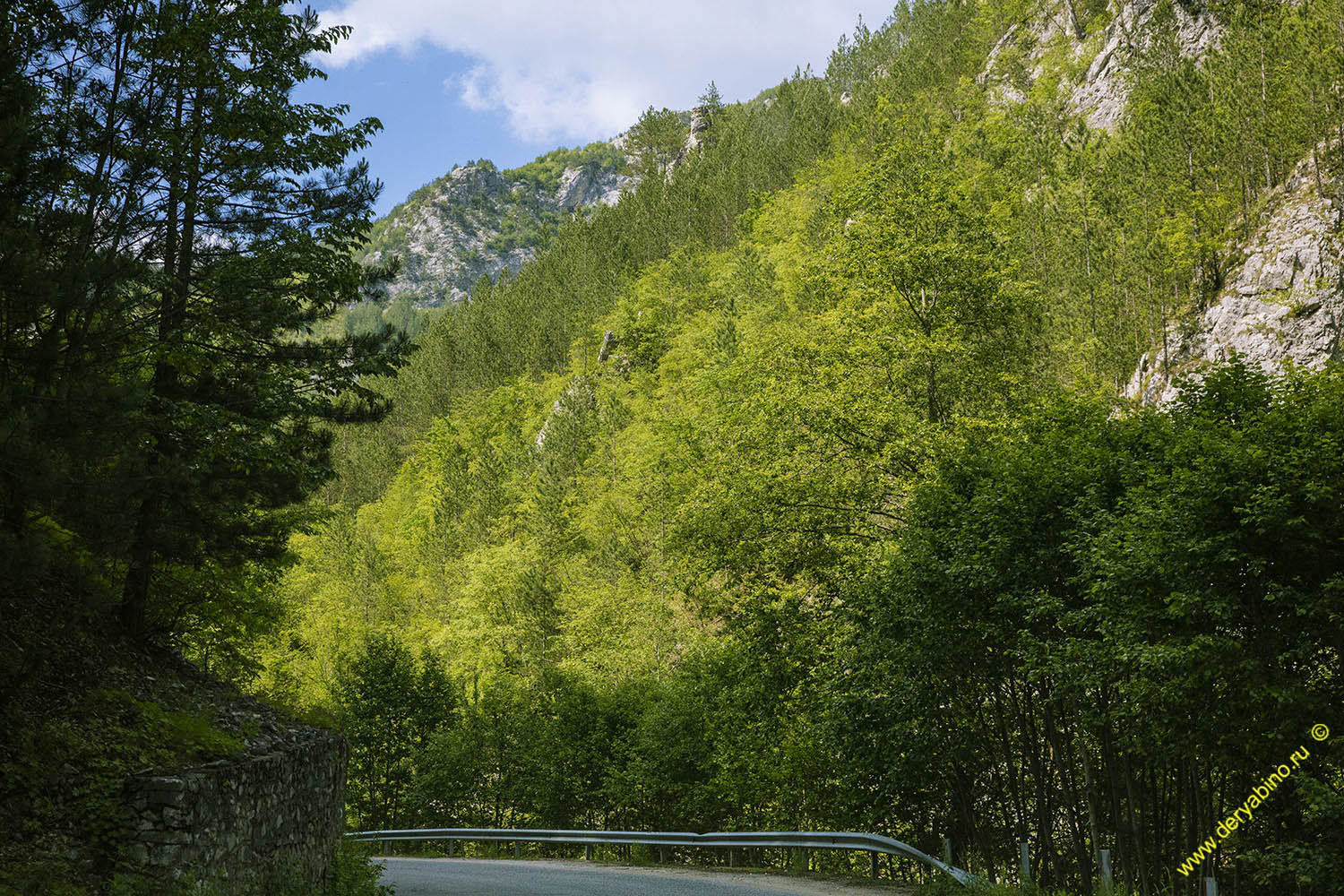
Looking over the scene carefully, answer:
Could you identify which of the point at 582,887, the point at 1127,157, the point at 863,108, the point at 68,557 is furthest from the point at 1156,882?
the point at 863,108

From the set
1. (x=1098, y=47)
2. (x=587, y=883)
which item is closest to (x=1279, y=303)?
(x=587, y=883)

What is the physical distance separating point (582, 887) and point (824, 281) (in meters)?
14.3

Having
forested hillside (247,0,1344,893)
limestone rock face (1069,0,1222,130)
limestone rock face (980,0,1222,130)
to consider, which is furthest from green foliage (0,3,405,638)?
limestone rock face (1069,0,1222,130)

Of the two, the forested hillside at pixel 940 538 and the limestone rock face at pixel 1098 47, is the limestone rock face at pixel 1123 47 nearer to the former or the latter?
the limestone rock face at pixel 1098 47

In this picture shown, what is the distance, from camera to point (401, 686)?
109ft

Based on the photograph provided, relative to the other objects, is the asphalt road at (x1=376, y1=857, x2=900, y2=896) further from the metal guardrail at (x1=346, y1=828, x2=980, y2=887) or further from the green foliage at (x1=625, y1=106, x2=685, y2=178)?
the green foliage at (x1=625, y1=106, x2=685, y2=178)

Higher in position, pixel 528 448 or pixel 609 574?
pixel 528 448

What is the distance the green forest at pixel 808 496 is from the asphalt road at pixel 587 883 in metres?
2.12

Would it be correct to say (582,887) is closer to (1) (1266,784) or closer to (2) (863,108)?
(1) (1266,784)

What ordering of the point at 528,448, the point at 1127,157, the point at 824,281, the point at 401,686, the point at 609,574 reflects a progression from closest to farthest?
the point at 824,281, the point at 401,686, the point at 1127,157, the point at 609,574, the point at 528,448

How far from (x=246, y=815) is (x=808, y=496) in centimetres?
1266

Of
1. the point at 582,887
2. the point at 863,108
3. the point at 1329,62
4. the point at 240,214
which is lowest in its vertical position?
the point at 582,887

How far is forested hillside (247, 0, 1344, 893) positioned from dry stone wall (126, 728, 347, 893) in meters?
7.29

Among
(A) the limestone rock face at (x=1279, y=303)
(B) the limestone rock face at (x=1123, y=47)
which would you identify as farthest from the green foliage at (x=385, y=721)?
(B) the limestone rock face at (x=1123, y=47)
